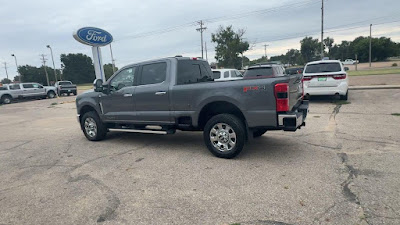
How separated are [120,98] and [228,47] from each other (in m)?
43.9

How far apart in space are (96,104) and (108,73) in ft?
342

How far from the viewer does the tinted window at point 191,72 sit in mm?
5750

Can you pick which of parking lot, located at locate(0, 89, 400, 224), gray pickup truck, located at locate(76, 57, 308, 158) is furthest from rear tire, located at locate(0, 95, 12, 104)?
gray pickup truck, located at locate(76, 57, 308, 158)

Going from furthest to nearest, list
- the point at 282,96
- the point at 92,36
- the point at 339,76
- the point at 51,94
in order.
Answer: the point at 51,94
the point at 92,36
the point at 339,76
the point at 282,96

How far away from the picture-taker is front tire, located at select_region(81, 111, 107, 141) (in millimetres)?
6957

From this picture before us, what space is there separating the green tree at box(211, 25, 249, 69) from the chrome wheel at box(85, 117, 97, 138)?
42512mm

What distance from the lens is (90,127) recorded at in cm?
716

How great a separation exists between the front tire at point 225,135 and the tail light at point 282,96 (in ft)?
2.55

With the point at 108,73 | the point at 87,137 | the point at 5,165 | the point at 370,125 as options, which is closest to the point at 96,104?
the point at 87,137

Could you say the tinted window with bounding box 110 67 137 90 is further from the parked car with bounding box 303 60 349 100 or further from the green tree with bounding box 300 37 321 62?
the green tree with bounding box 300 37 321 62

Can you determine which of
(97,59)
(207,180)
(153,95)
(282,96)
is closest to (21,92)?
(97,59)

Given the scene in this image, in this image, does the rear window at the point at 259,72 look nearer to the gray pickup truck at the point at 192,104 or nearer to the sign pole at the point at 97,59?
the gray pickup truck at the point at 192,104

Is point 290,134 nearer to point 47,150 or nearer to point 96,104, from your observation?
point 96,104

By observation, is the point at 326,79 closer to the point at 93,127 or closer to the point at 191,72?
the point at 191,72
